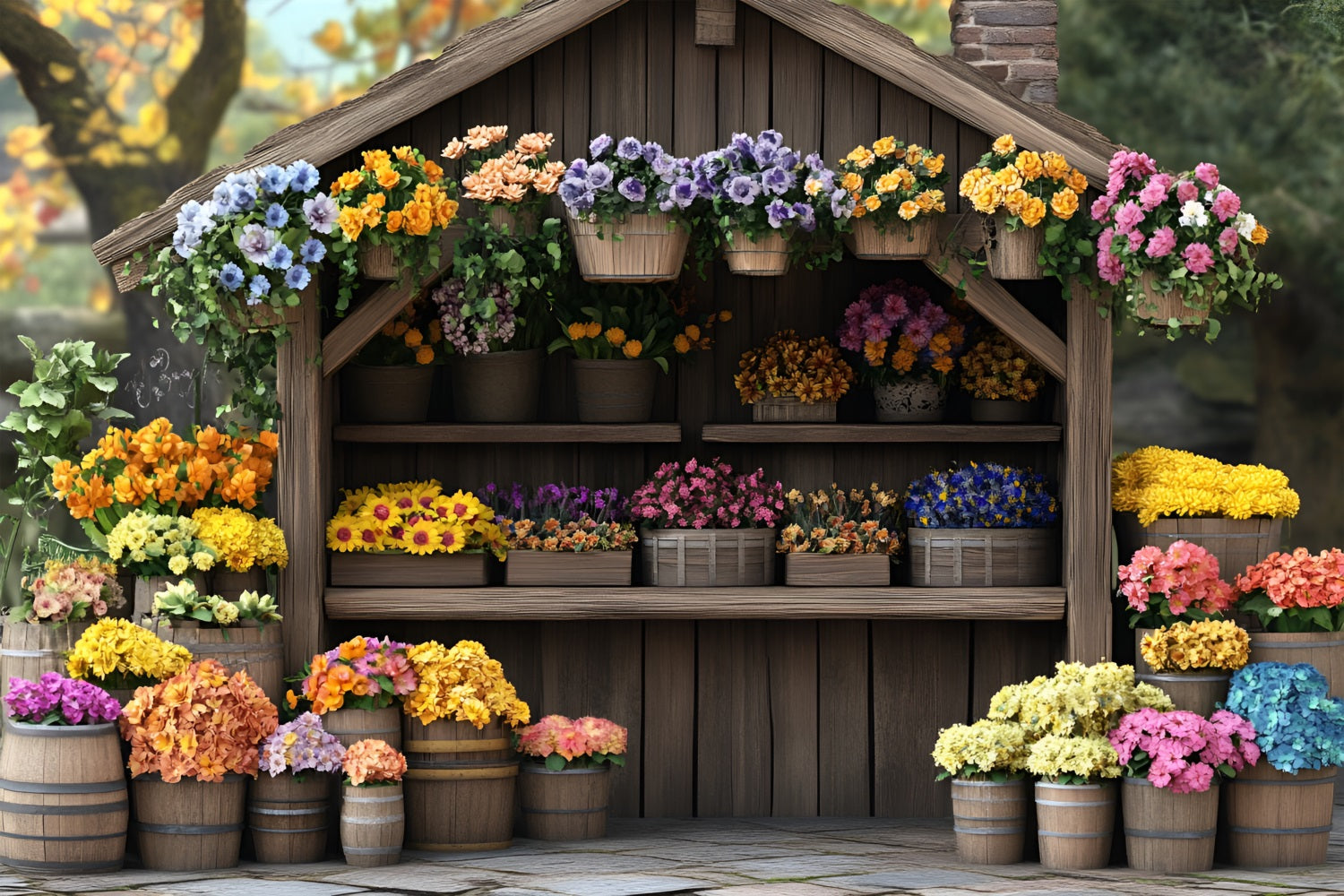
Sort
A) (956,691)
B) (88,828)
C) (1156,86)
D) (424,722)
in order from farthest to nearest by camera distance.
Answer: (1156,86)
(956,691)
(424,722)
(88,828)

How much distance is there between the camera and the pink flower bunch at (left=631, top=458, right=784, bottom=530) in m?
5.88

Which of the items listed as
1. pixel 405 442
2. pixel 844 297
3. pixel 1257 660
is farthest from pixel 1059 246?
pixel 405 442

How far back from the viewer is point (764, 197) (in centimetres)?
545

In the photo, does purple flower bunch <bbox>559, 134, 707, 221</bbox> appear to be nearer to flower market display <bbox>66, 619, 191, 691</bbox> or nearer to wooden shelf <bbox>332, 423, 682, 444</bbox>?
wooden shelf <bbox>332, 423, 682, 444</bbox>

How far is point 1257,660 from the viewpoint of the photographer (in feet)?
17.7

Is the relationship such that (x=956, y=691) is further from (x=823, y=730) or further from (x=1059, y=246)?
(x=1059, y=246)

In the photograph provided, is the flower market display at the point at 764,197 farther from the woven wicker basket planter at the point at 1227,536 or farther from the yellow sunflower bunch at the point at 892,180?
the woven wicker basket planter at the point at 1227,536

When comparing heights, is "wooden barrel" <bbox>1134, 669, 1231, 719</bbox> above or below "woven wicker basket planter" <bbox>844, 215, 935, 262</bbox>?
below

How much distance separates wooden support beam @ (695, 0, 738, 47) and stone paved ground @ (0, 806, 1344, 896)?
2594mm

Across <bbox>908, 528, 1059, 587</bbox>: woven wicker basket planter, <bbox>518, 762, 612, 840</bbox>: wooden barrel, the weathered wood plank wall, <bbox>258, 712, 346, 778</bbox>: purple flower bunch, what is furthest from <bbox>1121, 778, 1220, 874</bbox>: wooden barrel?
<bbox>258, 712, 346, 778</bbox>: purple flower bunch

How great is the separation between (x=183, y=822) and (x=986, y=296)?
2930mm

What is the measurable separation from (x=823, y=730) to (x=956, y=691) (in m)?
0.48

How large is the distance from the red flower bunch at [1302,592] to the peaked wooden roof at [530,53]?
1353 millimetres

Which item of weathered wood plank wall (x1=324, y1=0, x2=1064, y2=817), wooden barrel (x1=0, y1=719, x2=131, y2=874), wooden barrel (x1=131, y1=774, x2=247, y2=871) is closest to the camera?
wooden barrel (x1=0, y1=719, x2=131, y2=874)
